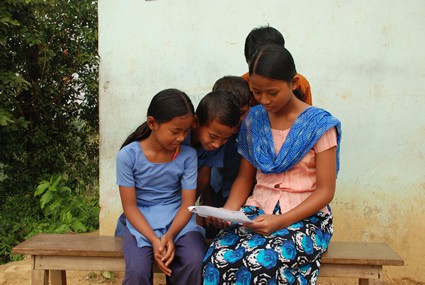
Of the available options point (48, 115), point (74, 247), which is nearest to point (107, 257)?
point (74, 247)

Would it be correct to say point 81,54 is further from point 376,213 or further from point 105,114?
point 376,213

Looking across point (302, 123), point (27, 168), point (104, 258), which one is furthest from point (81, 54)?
point (302, 123)

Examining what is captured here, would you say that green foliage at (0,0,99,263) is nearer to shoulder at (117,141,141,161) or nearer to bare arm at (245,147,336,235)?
shoulder at (117,141,141,161)

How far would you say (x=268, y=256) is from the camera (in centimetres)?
223

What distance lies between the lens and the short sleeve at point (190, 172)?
262 cm

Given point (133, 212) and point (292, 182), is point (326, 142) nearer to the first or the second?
A: point (292, 182)

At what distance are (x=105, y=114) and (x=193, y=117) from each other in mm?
1643

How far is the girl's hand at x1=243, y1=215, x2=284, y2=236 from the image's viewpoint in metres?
2.30

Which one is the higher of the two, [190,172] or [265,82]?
[265,82]

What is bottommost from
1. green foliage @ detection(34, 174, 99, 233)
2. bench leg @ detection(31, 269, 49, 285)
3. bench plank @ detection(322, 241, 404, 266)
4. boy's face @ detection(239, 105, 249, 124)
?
green foliage @ detection(34, 174, 99, 233)

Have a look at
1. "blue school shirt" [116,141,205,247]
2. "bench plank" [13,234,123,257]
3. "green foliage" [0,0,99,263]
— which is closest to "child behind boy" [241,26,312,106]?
"blue school shirt" [116,141,205,247]

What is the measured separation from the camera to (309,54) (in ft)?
12.3

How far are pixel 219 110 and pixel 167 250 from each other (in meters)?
0.74

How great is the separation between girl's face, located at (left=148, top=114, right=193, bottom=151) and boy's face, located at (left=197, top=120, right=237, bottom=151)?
9cm
